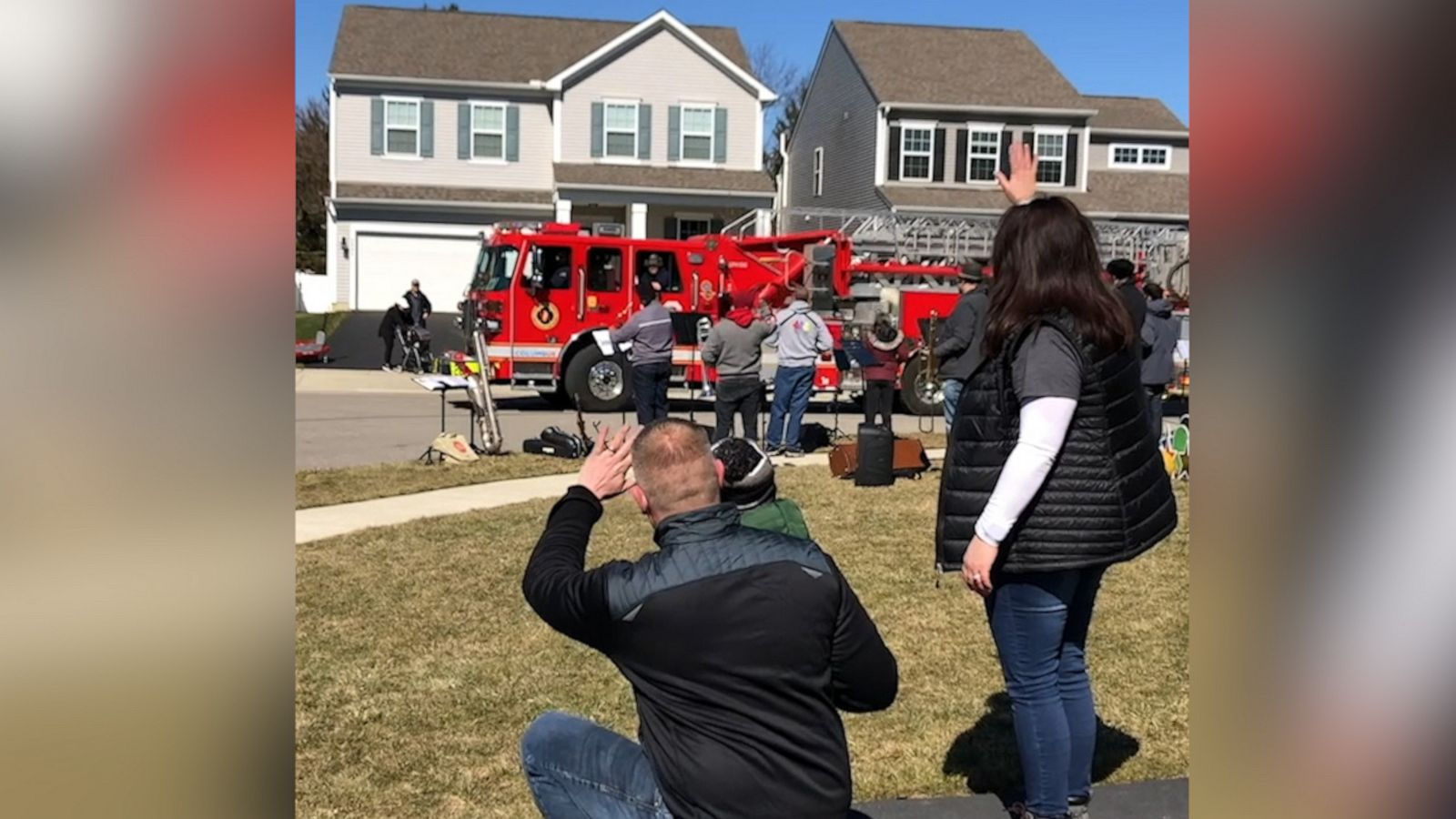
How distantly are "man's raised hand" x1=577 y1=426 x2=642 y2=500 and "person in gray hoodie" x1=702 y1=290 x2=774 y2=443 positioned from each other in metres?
8.16

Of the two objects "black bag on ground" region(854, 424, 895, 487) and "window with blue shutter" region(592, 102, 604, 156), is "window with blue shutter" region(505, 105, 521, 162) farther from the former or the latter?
"black bag on ground" region(854, 424, 895, 487)

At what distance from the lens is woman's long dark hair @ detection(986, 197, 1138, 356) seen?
3.22 metres

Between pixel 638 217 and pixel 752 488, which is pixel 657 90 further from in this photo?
pixel 752 488

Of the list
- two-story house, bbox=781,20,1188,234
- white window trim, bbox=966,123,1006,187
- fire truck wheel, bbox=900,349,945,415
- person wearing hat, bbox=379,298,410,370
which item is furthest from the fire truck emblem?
white window trim, bbox=966,123,1006,187

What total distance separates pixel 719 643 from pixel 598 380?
1356cm

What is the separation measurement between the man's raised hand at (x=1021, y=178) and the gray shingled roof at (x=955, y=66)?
91.8ft

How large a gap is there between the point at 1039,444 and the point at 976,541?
0.29 metres

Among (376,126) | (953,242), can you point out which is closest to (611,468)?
(953,242)

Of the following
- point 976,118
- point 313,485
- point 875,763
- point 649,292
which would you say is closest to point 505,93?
point 976,118

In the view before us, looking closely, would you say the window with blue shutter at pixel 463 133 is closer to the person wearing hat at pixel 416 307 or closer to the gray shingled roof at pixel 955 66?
the gray shingled roof at pixel 955 66
